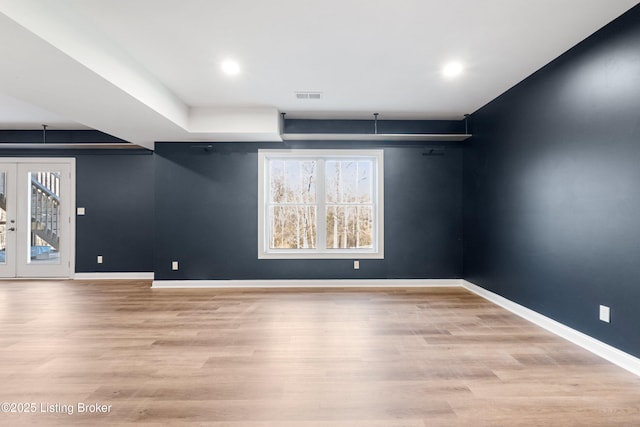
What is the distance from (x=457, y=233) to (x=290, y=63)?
3.65 meters

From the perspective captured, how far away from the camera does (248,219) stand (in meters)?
4.98

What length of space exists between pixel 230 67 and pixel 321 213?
8.68 feet

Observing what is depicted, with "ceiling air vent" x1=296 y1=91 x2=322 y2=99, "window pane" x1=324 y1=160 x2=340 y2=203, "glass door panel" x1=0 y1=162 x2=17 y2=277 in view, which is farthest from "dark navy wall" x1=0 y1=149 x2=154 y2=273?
"ceiling air vent" x1=296 y1=91 x2=322 y2=99

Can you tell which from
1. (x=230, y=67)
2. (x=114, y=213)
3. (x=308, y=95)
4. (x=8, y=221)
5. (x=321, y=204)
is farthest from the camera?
(x=114, y=213)

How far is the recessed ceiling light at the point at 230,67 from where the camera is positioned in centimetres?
303

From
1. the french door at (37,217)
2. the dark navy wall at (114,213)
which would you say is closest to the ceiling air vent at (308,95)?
the dark navy wall at (114,213)

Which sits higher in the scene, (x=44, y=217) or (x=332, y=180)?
(x=332, y=180)

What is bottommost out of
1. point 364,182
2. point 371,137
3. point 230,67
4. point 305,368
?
point 305,368

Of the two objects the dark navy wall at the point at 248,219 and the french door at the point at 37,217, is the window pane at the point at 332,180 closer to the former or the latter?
the dark navy wall at the point at 248,219

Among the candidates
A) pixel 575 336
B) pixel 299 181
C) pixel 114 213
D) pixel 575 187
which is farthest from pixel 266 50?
pixel 114 213

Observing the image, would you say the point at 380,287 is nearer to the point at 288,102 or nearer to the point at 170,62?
the point at 288,102

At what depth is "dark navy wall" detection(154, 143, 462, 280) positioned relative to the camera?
195 inches

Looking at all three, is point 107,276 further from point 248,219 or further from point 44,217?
point 248,219

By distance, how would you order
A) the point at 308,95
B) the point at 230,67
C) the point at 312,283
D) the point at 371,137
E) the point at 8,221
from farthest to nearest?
the point at 8,221 → the point at 312,283 → the point at 371,137 → the point at 308,95 → the point at 230,67
